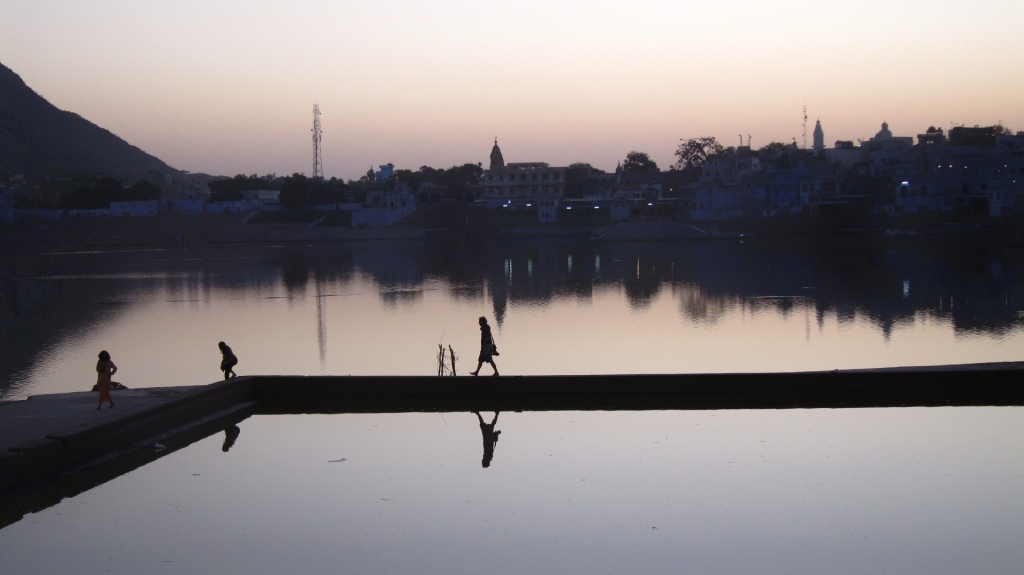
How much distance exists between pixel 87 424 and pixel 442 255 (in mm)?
38581

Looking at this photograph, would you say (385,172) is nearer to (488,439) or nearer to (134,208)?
(134,208)

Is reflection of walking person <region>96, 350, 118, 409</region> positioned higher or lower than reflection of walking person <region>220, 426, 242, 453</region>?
higher

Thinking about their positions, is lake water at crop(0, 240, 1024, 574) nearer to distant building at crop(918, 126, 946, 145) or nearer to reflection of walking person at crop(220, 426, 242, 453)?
reflection of walking person at crop(220, 426, 242, 453)

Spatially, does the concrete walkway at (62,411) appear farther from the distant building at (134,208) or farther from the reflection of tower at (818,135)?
the reflection of tower at (818,135)

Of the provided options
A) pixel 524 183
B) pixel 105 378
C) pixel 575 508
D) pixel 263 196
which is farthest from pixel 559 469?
pixel 263 196

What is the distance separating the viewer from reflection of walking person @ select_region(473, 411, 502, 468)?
732 cm

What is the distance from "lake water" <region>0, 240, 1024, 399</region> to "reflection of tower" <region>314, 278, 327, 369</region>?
0.18 ft

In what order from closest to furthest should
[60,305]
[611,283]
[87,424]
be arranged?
[87,424] → [60,305] → [611,283]

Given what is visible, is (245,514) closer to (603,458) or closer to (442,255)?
(603,458)

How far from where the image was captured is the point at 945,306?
19.4 m

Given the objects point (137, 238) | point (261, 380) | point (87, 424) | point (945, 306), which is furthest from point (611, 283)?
point (137, 238)

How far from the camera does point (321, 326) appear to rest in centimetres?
1795

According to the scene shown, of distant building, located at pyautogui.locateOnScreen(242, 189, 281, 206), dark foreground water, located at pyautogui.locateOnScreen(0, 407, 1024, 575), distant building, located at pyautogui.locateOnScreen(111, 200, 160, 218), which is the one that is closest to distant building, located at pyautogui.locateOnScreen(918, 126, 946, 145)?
distant building, located at pyautogui.locateOnScreen(242, 189, 281, 206)

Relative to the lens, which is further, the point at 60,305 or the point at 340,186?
the point at 340,186
